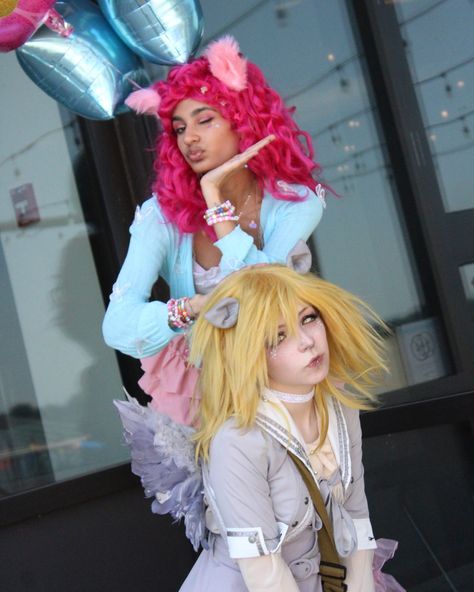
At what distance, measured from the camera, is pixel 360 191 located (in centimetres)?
335

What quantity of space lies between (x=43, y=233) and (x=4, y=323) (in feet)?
1.13

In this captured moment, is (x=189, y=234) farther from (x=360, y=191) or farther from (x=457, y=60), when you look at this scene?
(x=457, y=60)

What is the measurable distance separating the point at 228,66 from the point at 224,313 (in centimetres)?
61

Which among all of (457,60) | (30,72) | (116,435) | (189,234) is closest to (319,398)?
(189,234)

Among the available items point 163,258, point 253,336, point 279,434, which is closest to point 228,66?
point 163,258

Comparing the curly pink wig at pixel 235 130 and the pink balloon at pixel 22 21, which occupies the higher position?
the pink balloon at pixel 22 21

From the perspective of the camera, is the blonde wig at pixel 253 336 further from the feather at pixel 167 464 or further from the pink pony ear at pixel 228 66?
the pink pony ear at pixel 228 66

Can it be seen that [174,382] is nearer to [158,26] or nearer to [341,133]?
[158,26]

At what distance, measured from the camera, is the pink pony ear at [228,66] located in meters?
2.00

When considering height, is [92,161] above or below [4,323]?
above

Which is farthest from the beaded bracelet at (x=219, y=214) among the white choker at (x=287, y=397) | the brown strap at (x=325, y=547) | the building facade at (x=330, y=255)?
the building facade at (x=330, y=255)

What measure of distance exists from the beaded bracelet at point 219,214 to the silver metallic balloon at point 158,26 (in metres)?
0.39

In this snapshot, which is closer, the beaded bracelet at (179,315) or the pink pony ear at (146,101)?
the beaded bracelet at (179,315)

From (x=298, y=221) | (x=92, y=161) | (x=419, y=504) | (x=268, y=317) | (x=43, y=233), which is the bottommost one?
(x=419, y=504)
